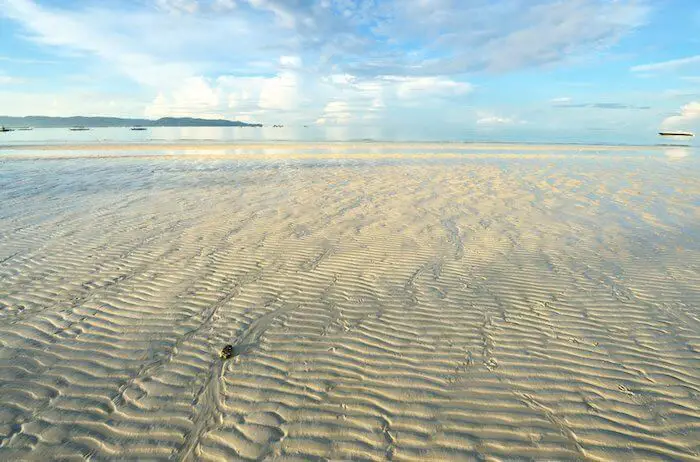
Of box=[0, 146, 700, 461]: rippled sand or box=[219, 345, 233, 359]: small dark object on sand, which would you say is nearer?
box=[0, 146, 700, 461]: rippled sand

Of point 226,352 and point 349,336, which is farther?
point 349,336

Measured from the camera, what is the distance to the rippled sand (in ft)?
12.8

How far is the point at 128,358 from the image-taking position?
511 centimetres

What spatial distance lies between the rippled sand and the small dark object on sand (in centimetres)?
15

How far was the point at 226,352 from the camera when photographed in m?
5.14

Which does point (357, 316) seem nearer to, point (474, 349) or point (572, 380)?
point (474, 349)

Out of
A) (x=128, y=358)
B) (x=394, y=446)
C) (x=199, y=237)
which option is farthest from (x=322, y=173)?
(x=394, y=446)

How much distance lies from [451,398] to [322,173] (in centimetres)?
1972

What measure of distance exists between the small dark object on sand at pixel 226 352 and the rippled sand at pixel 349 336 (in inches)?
6.1

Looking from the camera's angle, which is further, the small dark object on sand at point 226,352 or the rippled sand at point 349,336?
the small dark object on sand at point 226,352

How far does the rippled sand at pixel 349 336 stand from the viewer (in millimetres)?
3912

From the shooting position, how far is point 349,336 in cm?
563

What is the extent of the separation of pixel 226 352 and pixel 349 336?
1768mm

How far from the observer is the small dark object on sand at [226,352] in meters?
5.12
